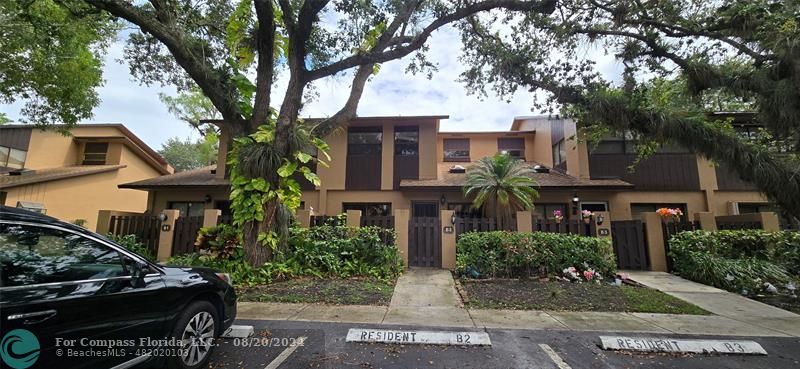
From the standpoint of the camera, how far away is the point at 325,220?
9805mm

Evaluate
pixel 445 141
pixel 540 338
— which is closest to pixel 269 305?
pixel 540 338

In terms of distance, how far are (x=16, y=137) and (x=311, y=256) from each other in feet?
61.5

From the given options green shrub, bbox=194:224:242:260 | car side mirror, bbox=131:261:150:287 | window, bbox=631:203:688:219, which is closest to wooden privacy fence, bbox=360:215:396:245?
green shrub, bbox=194:224:242:260

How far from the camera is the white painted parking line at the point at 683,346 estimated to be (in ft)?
12.9

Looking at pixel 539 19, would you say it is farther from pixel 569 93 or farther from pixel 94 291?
pixel 94 291

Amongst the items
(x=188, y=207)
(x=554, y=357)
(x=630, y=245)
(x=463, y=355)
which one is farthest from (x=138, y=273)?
(x=188, y=207)

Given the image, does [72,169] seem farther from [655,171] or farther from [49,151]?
[655,171]

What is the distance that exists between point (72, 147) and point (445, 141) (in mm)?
19164

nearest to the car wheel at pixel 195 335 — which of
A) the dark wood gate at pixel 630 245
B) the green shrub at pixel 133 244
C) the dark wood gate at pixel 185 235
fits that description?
the dark wood gate at pixel 185 235

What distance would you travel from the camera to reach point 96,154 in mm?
17406

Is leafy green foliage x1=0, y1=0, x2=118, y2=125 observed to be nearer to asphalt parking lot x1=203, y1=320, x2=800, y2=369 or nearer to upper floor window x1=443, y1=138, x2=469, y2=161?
asphalt parking lot x1=203, y1=320, x2=800, y2=369

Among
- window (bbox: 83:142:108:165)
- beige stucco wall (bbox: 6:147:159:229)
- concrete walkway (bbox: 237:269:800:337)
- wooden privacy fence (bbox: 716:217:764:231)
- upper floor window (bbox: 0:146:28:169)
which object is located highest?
window (bbox: 83:142:108:165)

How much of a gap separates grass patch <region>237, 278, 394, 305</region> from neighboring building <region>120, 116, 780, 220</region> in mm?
5907

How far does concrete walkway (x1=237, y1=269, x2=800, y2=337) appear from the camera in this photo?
4.71 m
